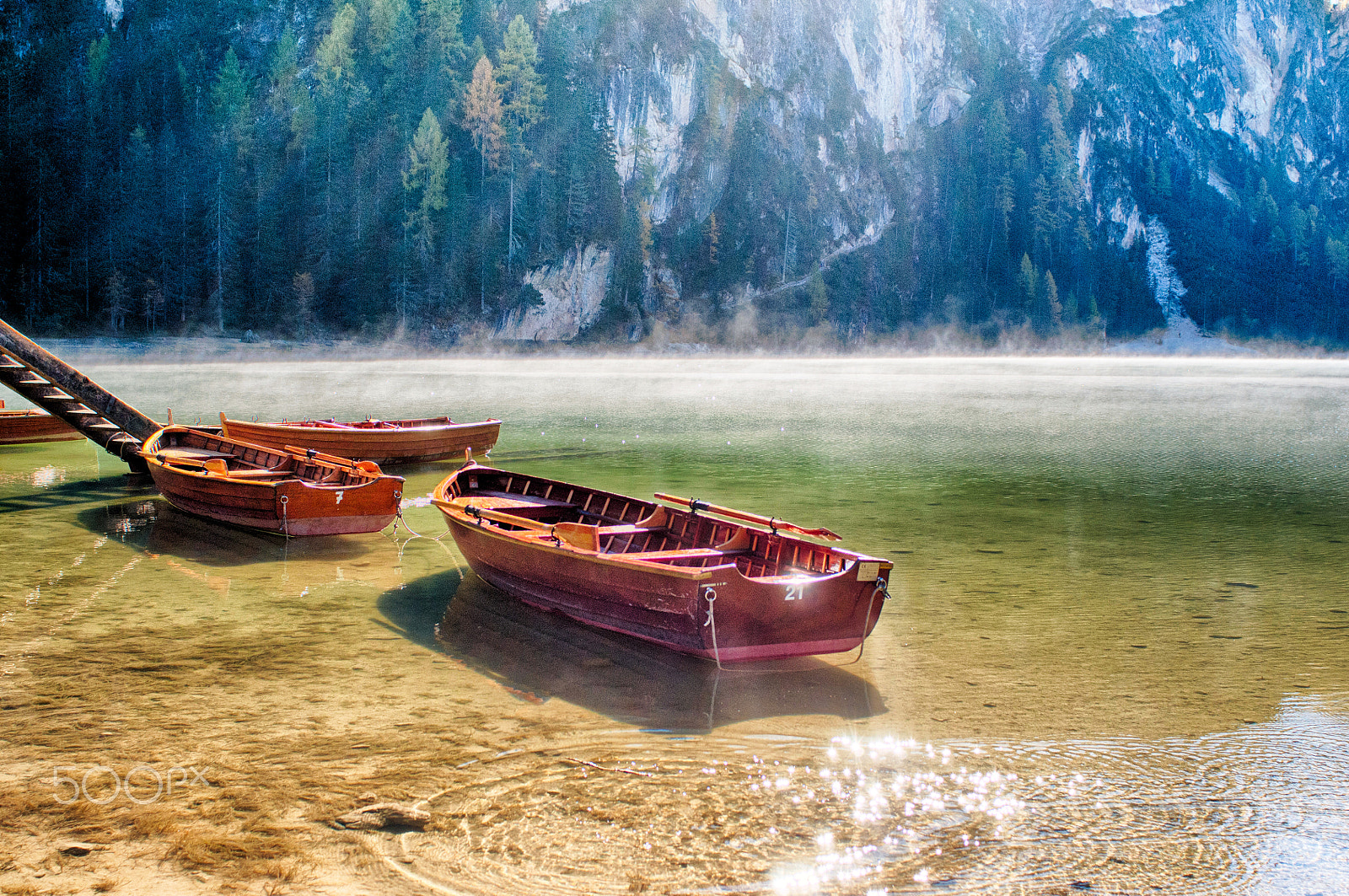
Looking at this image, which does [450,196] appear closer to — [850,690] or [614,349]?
[614,349]

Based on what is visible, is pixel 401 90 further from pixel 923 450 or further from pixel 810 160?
pixel 923 450

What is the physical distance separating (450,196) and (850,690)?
10275cm

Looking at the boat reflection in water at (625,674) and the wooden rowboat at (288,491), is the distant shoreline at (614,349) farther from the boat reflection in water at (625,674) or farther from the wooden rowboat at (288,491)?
the boat reflection in water at (625,674)

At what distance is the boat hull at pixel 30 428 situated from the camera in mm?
26016

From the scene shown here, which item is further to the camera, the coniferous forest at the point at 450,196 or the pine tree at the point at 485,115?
the pine tree at the point at 485,115

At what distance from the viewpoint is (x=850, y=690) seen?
29.2ft

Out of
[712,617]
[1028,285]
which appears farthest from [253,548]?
[1028,285]

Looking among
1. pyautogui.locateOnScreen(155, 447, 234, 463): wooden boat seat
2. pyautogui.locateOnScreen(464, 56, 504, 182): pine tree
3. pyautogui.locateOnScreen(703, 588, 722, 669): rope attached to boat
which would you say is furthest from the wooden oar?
pyautogui.locateOnScreen(464, 56, 504, 182): pine tree

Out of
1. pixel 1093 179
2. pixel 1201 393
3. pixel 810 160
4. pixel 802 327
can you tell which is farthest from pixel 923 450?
pixel 1093 179

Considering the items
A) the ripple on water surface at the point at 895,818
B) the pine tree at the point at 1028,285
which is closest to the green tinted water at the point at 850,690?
the ripple on water surface at the point at 895,818

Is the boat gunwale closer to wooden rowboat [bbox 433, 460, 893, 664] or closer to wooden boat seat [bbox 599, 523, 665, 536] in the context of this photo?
wooden rowboat [bbox 433, 460, 893, 664]

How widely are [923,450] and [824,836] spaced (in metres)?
22.7

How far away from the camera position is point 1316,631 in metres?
10.7

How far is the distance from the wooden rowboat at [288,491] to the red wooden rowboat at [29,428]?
36.1ft
